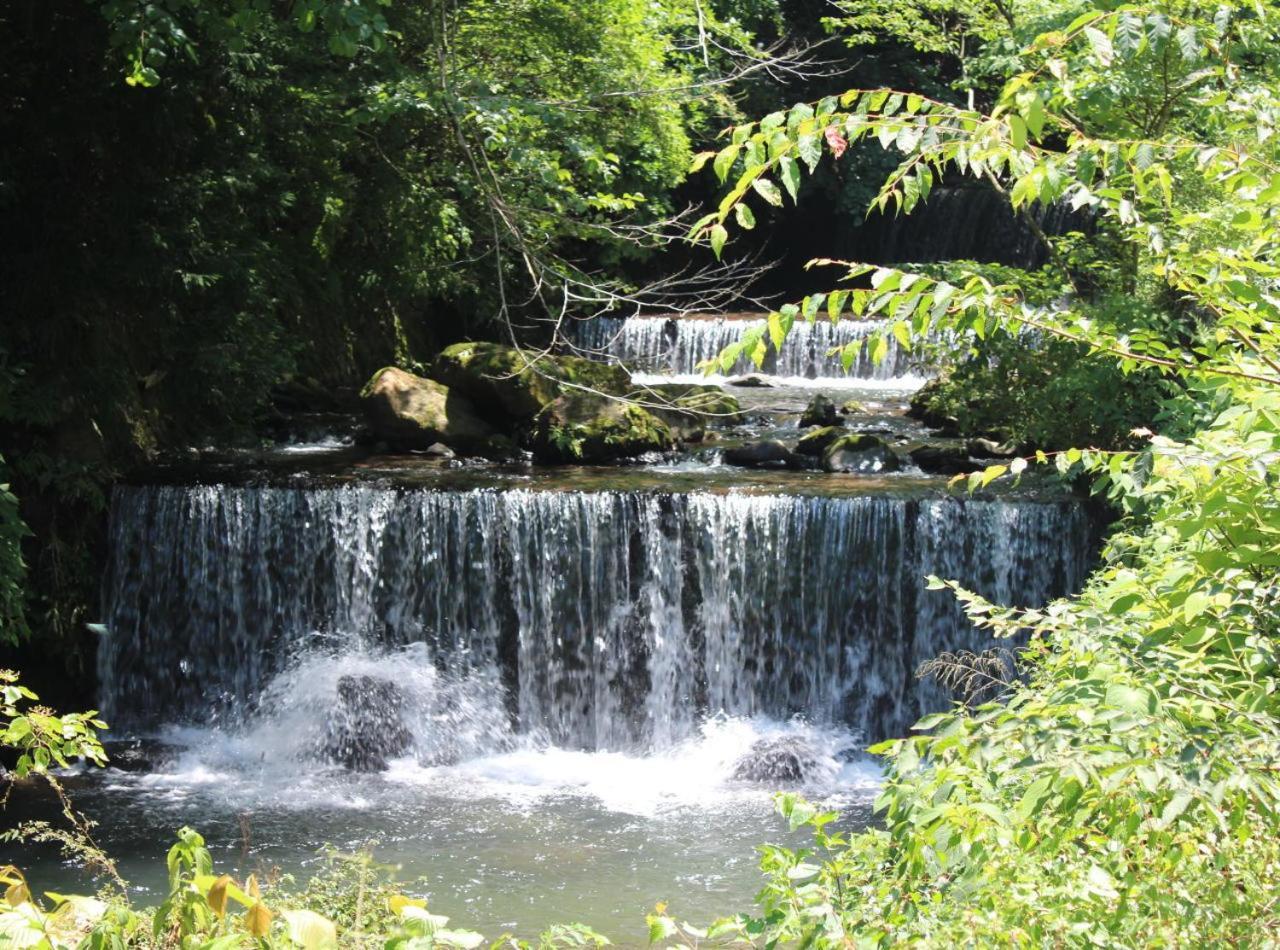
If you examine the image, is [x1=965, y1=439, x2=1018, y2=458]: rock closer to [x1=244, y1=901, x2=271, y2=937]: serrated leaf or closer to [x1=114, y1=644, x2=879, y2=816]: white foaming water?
[x1=114, y1=644, x2=879, y2=816]: white foaming water

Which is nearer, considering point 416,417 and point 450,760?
point 450,760

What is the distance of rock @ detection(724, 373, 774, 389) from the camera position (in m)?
16.2

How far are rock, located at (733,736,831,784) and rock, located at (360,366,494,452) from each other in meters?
4.25

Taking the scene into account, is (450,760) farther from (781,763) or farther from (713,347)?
(713,347)

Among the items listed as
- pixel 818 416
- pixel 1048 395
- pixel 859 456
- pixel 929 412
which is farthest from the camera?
pixel 929 412

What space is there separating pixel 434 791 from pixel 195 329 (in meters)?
4.35

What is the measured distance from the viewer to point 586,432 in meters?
11.8

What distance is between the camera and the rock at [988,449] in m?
11.5

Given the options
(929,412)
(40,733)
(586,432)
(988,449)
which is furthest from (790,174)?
(929,412)

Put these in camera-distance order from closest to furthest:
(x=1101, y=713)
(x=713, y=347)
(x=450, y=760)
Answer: (x=1101, y=713), (x=450, y=760), (x=713, y=347)

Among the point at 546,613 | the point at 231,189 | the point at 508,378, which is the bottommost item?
the point at 546,613

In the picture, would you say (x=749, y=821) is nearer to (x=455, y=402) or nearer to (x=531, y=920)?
(x=531, y=920)

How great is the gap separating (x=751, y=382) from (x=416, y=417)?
539 centimetres

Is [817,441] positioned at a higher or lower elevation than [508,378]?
lower
